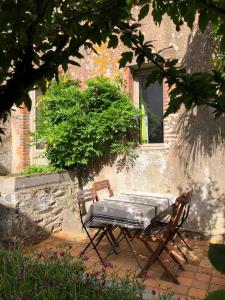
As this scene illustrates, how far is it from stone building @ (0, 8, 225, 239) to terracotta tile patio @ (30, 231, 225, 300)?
0.84 meters

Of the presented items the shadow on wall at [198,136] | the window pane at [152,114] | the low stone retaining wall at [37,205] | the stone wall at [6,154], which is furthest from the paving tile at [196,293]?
the stone wall at [6,154]

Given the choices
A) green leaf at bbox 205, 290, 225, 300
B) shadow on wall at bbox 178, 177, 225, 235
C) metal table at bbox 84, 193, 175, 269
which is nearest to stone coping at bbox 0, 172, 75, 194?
metal table at bbox 84, 193, 175, 269

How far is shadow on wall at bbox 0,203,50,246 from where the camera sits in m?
5.52

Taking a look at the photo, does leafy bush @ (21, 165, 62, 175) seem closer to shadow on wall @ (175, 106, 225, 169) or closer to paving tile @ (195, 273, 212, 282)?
shadow on wall @ (175, 106, 225, 169)

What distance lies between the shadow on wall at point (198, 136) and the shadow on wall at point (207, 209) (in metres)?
0.46

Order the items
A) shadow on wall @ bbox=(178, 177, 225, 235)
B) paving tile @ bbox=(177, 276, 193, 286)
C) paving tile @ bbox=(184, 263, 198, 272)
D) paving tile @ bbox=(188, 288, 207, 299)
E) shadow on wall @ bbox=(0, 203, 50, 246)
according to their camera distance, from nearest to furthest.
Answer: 1. paving tile @ bbox=(188, 288, 207, 299)
2. paving tile @ bbox=(177, 276, 193, 286)
3. paving tile @ bbox=(184, 263, 198, 272)
4. shadow on wall @ bbox=(0, 203, 50, 246)
5. shadow on wall @ bbox=(178, 177, 225, 235)

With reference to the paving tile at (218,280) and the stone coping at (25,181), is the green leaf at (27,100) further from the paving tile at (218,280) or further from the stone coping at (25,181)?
the stone coping at (25,181)

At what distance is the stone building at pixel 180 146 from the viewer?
19.0ft

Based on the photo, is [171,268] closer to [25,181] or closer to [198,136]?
[198,136]

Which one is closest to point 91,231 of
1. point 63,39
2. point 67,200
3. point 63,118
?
point 67,200

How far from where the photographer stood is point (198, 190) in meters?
5.95

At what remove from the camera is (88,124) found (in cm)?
648

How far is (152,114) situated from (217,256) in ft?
21.2

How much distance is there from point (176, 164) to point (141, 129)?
1.16 m
